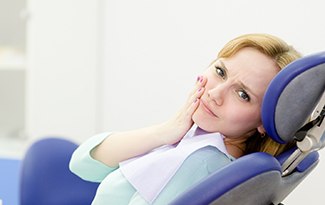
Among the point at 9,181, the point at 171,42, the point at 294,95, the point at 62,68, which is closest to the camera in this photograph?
the point at 294,95

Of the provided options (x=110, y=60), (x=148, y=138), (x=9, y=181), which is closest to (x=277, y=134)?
(x=148, y=138)

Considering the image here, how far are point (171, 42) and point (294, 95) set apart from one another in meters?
1.52

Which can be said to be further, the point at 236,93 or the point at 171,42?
the point at 171,42

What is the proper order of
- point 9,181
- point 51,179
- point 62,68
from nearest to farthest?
point 51,179, point 9,181, point 62,68

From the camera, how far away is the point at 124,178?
1.23 m

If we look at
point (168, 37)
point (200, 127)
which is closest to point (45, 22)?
point (168, 37)

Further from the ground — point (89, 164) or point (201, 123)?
point (201, 123)

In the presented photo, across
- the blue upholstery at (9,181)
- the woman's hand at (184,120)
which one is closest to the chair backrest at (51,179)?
the blue upholstery at (9,181)

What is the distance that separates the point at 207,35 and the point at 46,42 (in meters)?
0.77

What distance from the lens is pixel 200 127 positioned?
48.5 inches

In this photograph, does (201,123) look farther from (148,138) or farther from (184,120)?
(148,138)

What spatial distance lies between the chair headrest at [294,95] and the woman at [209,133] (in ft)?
0.57

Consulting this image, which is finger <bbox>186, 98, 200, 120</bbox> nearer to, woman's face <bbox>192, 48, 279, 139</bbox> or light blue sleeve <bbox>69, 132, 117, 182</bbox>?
woman's face <bbox>192, 48, 279, 139</bbox>

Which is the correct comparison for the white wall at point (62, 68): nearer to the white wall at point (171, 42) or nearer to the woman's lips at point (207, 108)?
the white wall at point (171, 42)
